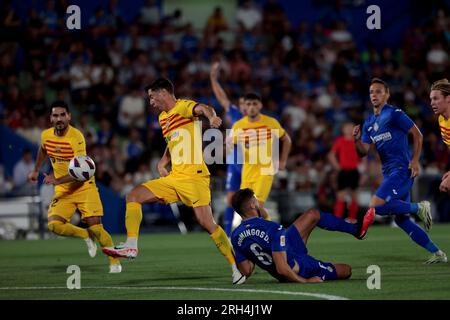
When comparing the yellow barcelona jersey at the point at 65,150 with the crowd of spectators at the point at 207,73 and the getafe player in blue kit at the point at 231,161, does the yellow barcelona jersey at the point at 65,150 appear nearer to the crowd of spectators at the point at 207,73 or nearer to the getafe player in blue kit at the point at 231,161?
the getafe player in blue kit at the point at 231,161

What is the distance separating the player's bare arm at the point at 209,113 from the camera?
32.5 ft

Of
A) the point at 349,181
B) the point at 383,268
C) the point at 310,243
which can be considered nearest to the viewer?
the point at 383,268

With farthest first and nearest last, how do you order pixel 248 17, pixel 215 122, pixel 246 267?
pixel 248 17, pixel 246 267, pixel 215 122

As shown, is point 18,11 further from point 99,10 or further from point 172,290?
point 172,290

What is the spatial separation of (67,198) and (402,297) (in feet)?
18.3

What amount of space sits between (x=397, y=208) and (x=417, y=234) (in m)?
0.42

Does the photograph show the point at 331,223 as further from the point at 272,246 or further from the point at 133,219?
the point at 133,219

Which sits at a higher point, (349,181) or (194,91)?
(194,91)

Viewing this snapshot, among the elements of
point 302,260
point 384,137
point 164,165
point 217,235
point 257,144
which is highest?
point 384,137

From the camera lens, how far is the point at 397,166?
1225 centimetres

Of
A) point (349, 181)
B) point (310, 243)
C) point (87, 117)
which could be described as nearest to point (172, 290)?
point (310, 243)

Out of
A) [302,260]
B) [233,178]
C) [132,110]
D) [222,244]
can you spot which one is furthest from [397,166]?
[132,110]
